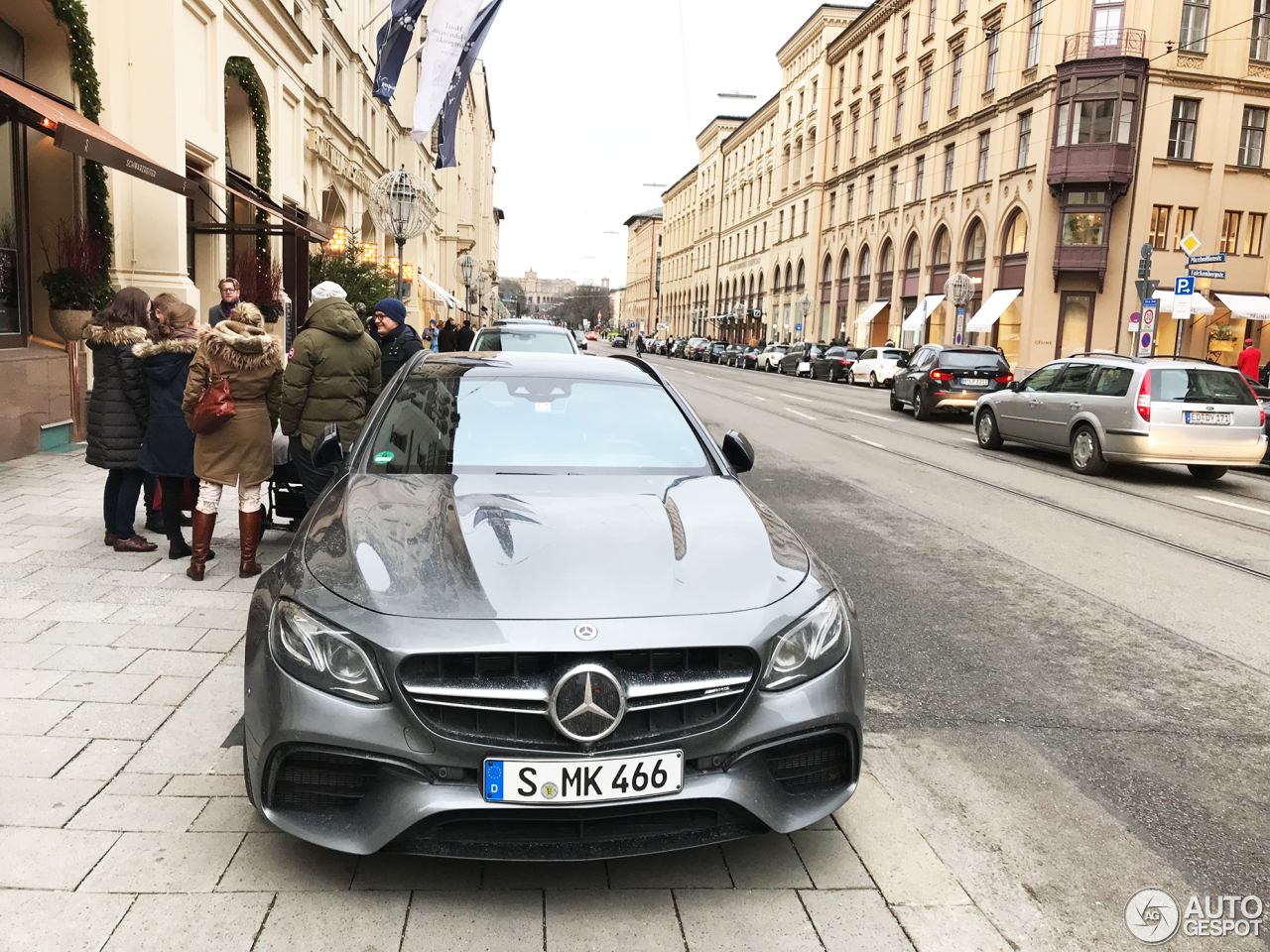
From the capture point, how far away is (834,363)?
136 feet

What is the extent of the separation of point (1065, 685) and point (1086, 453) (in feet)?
30.4

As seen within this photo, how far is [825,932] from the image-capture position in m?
2.73

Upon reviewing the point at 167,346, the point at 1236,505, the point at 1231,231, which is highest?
the point at 1231,231

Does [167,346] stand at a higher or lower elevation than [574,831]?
higher

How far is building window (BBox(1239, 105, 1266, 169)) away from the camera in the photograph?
120 feet

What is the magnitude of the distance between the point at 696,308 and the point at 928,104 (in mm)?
61141

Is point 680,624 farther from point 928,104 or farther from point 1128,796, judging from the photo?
point 928,104

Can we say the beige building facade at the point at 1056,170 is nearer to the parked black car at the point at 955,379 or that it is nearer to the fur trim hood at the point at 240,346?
the parked black car at the point at 955,379

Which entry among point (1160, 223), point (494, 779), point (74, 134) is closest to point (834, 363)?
point (1160, 223)

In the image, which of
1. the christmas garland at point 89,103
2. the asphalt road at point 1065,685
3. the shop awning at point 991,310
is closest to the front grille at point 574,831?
the asphalt road at point 1065,685

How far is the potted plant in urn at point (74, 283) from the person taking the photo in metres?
11.3

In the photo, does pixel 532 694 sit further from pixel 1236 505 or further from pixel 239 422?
pixel 1236 505

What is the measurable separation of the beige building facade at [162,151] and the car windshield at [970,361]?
13274 millimetres

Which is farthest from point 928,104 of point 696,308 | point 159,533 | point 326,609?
point 696,308
